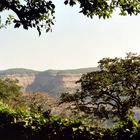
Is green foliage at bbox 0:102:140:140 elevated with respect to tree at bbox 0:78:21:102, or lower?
elevated

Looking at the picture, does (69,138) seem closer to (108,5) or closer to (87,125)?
(87,125)

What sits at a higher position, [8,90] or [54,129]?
[54,129]

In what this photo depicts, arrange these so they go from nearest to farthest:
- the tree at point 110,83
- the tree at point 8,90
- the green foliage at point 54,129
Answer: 1. the green foliage at point 54,129
2. the tree at point 110,83
3. the tree at point 8,90

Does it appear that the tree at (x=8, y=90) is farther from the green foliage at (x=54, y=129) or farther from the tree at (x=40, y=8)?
the tree at (x=40, y=8)

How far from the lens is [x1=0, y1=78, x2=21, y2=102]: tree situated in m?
107

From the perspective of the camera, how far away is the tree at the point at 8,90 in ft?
352

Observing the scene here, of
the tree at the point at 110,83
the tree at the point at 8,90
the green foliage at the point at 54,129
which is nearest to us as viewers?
the green foliage at the point at 54,129

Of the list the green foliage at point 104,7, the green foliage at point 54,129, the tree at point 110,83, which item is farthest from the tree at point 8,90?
the green foliage at point 104,7

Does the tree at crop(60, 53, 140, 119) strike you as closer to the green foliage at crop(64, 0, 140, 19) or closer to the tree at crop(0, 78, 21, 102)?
the green foliage at crop(64, 0, 140, 19)

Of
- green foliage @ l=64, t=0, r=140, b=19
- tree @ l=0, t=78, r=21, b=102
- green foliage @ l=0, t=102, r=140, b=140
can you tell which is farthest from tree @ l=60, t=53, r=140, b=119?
tree @ l=0, t=78, r=21, b=102

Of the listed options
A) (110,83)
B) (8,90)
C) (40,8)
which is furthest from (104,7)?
(8,90)

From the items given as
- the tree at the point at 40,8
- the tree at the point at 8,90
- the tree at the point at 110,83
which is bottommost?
the tree at the point at 8,90

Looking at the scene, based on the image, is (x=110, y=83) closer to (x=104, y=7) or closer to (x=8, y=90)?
(x=104, y=7)

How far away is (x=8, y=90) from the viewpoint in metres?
109
